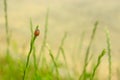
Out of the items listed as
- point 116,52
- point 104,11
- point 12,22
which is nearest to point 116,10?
A: point 104,11

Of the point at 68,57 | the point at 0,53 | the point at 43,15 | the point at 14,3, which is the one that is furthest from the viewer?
the point at 14,3

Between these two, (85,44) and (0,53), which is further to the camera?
(85,44)

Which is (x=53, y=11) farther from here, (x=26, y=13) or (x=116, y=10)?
(x=116, y=10)

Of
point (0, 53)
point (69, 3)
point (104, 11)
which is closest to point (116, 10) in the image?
point (104, 11)

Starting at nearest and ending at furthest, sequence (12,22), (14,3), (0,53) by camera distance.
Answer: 1. (0,53)
2. (12,22)
3. (14,3)

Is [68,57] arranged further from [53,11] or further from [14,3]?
[14,3]

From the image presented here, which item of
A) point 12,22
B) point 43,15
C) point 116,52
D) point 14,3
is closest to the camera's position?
point 116,52
